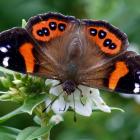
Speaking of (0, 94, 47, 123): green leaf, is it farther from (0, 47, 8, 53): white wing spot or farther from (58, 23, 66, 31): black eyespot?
(58, 23, 66, 31): black eyespot

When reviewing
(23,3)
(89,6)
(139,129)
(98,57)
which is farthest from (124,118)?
(98,57)

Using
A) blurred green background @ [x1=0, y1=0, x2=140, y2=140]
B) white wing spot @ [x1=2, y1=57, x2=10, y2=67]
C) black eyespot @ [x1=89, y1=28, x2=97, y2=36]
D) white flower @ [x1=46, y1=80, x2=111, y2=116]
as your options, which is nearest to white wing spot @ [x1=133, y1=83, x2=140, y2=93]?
white flower @ [x1=46, y1=80, x2=111, y2=116]

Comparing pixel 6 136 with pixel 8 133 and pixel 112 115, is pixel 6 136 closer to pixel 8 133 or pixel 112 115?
pixel 8 133

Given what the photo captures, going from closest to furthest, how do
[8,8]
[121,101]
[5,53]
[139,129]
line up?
1. [5,53]
2. [139,129]
3. [121,101]
4. [8,8]

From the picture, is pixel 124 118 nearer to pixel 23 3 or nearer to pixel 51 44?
pixel 23 3

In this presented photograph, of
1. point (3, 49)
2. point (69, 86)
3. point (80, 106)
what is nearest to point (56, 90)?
Answer: point (69, 86)

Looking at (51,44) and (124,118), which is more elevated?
(124,118)

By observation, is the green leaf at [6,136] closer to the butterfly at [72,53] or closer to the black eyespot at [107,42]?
the butterfly at [72,53]

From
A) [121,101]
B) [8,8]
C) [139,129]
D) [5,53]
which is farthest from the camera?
[8,8]
